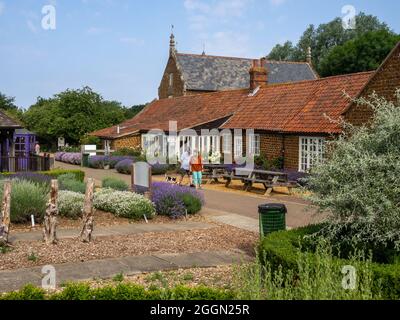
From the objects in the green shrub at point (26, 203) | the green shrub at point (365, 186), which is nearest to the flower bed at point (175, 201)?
the green shrub at point (26, 203)

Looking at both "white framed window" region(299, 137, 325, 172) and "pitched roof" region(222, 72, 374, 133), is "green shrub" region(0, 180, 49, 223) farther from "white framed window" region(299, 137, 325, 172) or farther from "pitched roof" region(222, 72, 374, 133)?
"white framed window" region(299, 137, 325, 172)

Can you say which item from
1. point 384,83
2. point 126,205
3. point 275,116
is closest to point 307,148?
point 275,116

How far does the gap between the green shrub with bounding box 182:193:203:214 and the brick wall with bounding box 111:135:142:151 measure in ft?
78.1

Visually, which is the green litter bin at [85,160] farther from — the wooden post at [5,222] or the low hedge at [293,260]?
the low hedge at [293,260]

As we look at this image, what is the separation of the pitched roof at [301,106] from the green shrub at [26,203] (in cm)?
1222

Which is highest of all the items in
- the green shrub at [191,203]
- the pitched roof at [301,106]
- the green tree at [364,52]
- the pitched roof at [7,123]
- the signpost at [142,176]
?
the green tree at [364,52]

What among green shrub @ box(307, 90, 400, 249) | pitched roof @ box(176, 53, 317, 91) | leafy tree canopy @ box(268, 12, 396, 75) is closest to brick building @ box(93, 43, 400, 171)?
green shrub @ box(307, 90, 400, 249)

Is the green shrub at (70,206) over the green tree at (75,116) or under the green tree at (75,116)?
under

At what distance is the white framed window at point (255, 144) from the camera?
27.3 m

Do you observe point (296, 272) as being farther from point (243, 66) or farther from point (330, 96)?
point (243, 66)

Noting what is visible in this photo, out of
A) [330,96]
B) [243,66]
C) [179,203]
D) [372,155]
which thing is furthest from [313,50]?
[372,155]

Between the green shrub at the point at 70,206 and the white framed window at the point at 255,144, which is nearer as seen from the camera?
the green shrub at the point at 70,206

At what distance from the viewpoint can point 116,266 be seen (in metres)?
8.95
